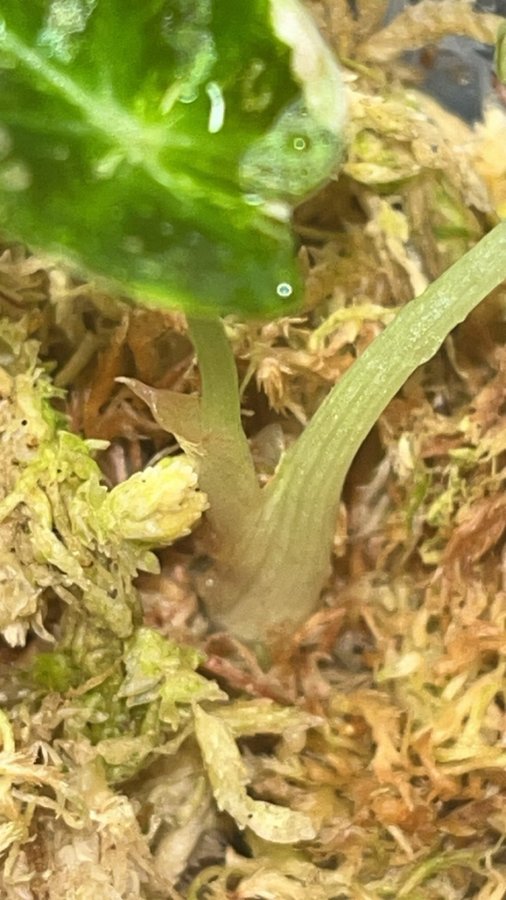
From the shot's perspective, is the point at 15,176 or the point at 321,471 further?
the point at 321,471

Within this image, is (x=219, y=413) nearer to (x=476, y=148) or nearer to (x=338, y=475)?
(x=338, y=475)

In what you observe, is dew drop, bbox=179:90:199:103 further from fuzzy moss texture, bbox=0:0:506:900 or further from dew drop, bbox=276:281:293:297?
fuzzy moss texture, bbox=0:0:506:900

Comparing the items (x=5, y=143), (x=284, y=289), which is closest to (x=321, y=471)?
(x=284, y=289)

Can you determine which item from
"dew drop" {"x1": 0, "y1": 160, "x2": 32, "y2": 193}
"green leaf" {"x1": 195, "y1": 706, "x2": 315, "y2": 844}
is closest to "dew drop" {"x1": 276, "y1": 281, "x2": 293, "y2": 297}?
"dew drop" {"x1": 0, "y1": 160, "x2": 32, "y2": 193}

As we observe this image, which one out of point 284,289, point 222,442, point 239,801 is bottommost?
point 239,801

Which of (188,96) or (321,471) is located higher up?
(188,96)

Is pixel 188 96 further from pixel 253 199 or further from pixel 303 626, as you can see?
pixel 303 626

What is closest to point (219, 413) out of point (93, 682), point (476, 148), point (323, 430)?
point (323, 430)
